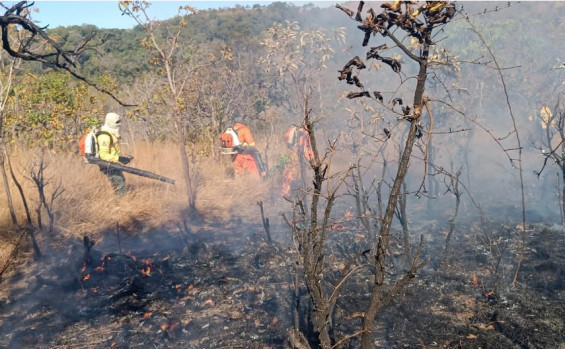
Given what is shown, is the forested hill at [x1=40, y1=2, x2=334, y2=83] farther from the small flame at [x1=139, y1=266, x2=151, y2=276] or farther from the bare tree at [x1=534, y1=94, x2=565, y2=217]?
the bare tree at [x1=534, y1=94, x2=565, y2=217]

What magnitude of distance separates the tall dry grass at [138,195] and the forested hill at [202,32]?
686cm

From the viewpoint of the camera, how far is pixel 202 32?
28.6 metres

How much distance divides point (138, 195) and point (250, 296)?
4272 mm

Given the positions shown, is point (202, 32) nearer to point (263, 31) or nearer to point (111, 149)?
point (263, 31)

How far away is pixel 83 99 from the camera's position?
1120cm

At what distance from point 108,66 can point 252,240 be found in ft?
53.8

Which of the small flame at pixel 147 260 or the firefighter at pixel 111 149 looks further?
the firefighter at pixel 111 149

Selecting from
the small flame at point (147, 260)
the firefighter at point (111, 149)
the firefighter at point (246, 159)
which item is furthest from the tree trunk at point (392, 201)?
the firefighter at point (246, 159)

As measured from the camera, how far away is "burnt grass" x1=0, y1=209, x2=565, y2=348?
4656mm

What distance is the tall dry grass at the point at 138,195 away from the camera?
7797 mm

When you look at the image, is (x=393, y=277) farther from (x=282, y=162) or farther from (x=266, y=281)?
(x=282, y=162)

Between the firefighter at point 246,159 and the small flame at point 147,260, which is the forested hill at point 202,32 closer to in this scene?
the firefighter at point 246,159

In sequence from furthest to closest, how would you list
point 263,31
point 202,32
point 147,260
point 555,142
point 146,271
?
point 202,32 → point 263,31 → point 555,142 → point 147,260 → point 146,271

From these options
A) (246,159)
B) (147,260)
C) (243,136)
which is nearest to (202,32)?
(243,136)
